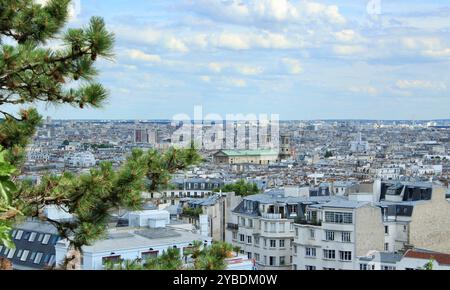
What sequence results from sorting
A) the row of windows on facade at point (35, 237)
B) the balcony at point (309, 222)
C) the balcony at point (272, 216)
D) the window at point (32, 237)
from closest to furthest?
the row of windows on facade at point (35, 237)
the window at point (32, 237)
the balcony at point (309, 222)
the balcony at point (272, 216)

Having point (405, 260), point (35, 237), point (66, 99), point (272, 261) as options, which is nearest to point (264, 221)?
point (272, 261)

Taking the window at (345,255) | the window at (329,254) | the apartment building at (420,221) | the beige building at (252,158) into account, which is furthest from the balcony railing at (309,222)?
the beige building at (252,158)

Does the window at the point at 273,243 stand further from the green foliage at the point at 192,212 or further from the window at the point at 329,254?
the green foliage at the point at 192,212

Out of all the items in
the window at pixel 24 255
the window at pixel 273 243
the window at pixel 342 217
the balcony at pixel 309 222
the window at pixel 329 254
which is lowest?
the window at pixel 273 243

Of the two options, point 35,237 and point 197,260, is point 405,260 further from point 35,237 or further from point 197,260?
point 197,260

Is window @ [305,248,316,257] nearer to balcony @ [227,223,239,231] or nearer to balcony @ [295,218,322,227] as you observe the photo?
balcony @ [295,218,322,227]

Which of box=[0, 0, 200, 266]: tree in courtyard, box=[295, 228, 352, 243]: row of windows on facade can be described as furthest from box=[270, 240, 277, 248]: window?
box=[0, 0, 200, 266]: tree in courtyard
